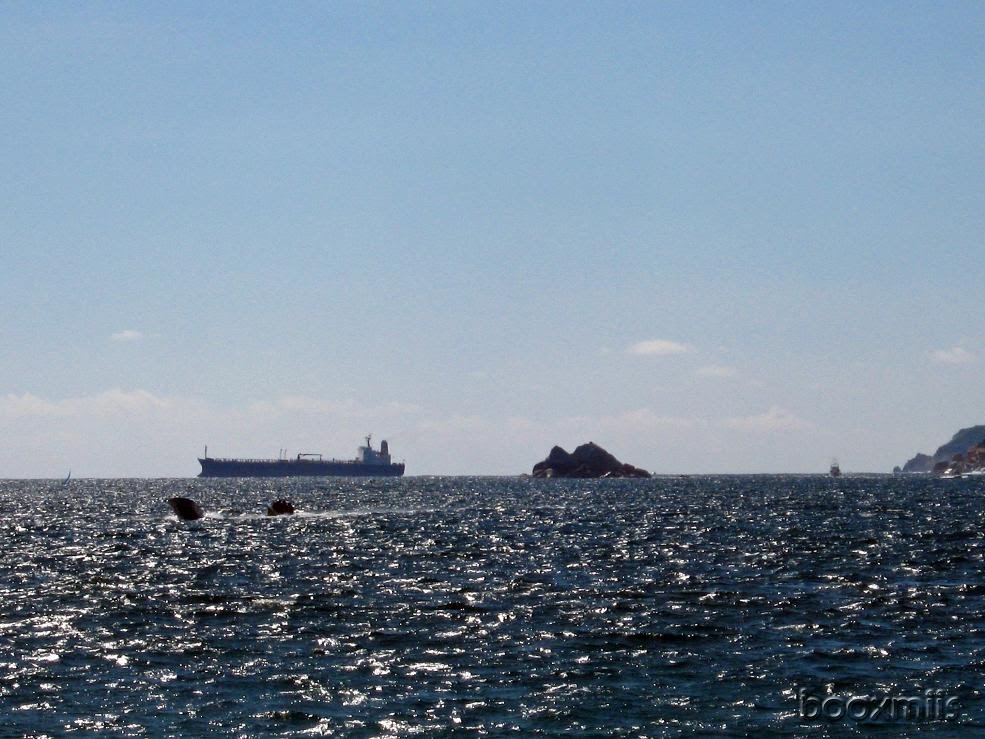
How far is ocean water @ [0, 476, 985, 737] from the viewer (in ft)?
88.5

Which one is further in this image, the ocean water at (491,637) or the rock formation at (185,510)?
the rock formation at (185,510)

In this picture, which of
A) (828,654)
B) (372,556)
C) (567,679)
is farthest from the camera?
(372,556)

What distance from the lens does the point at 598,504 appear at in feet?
499

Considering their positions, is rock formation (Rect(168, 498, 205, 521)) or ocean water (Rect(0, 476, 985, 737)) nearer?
ocean water (Rect(0, 476, 985, 737))

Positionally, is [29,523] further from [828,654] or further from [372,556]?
[828,654]

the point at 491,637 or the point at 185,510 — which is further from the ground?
the point at 185,510

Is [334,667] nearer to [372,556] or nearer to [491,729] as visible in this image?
[491,729]

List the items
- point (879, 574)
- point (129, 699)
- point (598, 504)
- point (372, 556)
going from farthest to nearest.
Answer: point (598, 504)
point (372, 556)
point (879, 574)
point (129, 699)

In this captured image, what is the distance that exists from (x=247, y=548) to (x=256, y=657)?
4223 cm

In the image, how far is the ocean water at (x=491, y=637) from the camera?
88.5 feet

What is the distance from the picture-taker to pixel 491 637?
3750cm

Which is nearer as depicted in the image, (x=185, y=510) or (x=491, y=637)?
(x=491, y=637)

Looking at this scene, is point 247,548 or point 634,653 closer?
point 634,653

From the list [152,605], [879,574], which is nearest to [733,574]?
[879,574]
